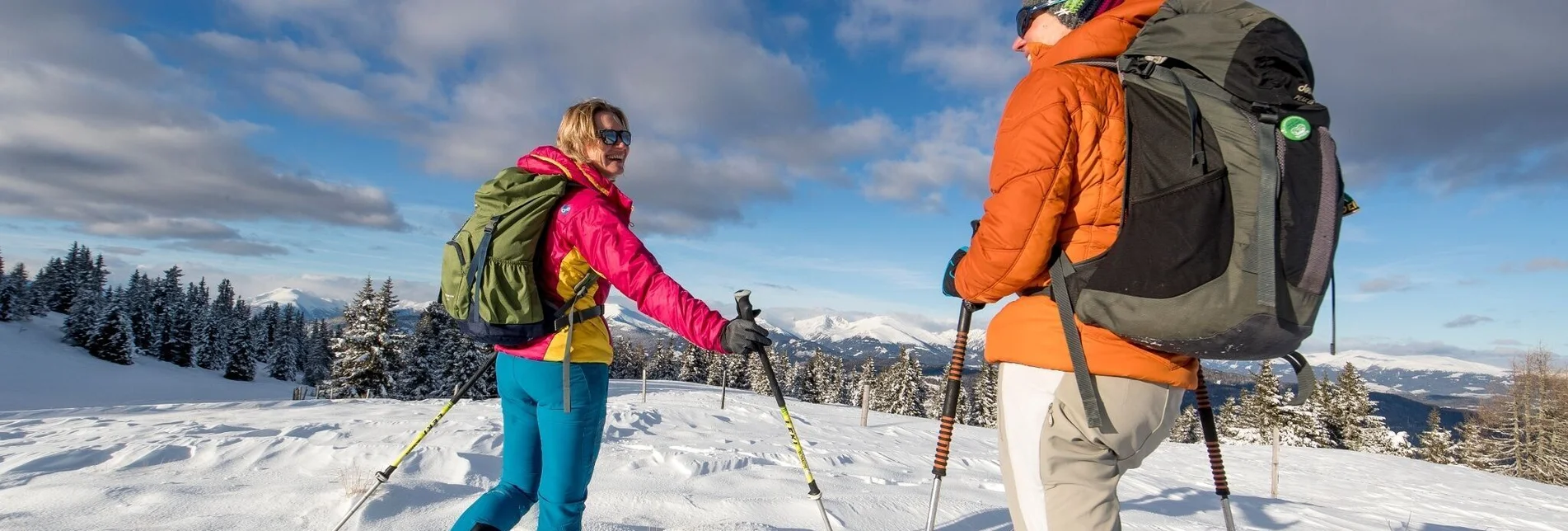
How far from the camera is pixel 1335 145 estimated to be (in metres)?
1.57

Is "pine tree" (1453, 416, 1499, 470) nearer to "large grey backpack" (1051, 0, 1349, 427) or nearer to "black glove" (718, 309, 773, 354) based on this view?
"large grey backpack" (1051, 0, 1349, 427)

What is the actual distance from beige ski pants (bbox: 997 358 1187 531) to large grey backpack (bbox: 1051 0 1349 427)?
0.29 ft

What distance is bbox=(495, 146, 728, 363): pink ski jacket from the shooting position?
7.50ft

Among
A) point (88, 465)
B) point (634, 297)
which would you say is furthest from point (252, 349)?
point (634, 297)

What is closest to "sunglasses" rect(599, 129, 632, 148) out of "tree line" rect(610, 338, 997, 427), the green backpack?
the green backpack

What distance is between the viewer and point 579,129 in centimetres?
273

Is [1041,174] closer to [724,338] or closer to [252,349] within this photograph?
[724,338]

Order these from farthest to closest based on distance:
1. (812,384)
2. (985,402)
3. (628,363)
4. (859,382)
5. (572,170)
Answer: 1. (628,363)
2. (859,382)
3. (812,384)
4. (985,402)
5. (572,170)

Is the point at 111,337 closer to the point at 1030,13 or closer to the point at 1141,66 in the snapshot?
the point at 1030,13

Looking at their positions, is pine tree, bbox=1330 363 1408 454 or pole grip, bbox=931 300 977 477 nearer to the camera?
pole grip, bbox=931 300 977 477

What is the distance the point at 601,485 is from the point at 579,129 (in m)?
2.93

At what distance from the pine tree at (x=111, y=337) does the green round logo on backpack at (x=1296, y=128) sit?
197 feet

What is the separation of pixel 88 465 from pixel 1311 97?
6.69m

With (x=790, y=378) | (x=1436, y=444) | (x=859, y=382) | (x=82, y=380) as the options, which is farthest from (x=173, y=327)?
(x=1436, y=444)
